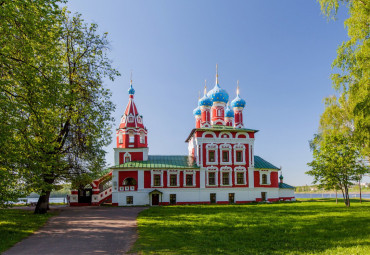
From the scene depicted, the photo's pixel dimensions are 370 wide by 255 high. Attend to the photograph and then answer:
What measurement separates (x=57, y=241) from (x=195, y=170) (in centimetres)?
2289

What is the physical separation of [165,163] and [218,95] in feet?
35.0

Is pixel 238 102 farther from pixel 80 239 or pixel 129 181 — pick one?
pixel 80 239

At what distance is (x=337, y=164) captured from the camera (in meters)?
24.3

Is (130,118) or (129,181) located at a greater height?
(130,118)

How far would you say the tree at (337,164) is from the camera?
24.4 meters

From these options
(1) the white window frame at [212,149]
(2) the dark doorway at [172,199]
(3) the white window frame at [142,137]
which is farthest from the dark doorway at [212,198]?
(3) the white window frame at [142,137]

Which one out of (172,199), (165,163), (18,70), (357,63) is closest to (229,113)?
(165,163)

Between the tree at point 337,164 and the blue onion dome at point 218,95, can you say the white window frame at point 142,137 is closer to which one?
the blue onion dome at point 218,95

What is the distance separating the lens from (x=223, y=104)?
3791cm

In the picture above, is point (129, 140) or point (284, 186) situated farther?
point (284, 186)

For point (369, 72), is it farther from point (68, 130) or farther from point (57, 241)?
point (68, 130)

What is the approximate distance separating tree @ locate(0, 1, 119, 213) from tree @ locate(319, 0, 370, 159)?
1214cm

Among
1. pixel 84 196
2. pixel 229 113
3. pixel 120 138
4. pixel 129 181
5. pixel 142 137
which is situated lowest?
pixel 84 196

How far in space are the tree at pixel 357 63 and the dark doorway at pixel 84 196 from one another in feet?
87.0
